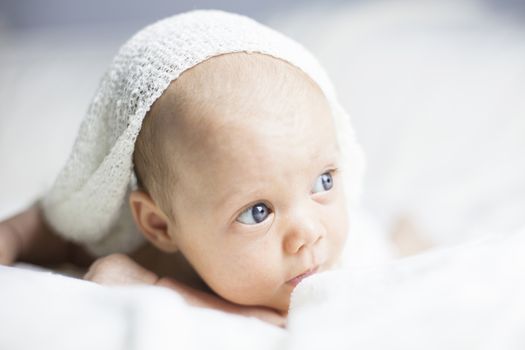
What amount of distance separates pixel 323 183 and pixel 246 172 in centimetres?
14

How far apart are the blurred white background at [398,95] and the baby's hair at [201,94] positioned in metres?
0.41

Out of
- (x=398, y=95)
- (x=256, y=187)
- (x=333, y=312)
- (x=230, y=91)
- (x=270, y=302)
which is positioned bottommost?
(x=333, y=312)

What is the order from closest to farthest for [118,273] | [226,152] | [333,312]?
[333,312]
[226,152]
[118,273]

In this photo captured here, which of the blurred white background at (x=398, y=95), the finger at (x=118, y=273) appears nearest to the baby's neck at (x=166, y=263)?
the finger at (x=118, y=273)

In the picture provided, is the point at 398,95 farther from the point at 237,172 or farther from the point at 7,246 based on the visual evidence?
the point at 7,246

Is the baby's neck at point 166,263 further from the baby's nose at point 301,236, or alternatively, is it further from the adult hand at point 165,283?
the baby's nose at point 301,236

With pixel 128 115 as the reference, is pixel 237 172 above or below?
below

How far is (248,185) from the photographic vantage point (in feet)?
3.16

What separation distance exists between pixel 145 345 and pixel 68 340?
10cm

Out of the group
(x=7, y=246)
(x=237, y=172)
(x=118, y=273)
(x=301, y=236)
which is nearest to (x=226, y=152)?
(x=237, y=172)

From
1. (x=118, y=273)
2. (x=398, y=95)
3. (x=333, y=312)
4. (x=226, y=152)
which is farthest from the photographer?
(x=398, y=95)

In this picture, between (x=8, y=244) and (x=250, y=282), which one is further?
(x=8, y=244)

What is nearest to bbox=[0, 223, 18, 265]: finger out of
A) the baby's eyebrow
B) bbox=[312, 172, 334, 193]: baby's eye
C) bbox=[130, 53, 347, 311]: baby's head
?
bbox=[130, 53, 347, 311]: baby's head

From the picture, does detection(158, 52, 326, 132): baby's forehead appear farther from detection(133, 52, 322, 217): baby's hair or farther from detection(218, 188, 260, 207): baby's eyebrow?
detection(218, 188, 260, 207): baby's eyebrow
